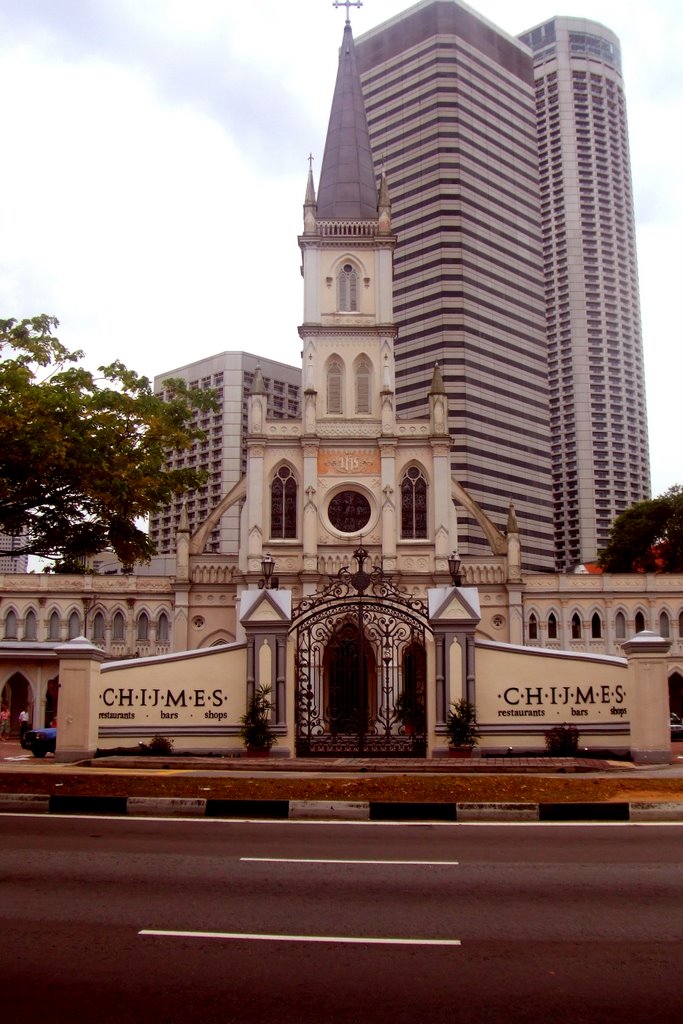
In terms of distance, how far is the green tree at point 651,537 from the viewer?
67.7 m

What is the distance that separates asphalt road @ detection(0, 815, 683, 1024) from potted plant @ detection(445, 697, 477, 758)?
11.0 metres

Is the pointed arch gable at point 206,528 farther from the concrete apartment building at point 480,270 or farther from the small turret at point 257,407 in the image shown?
the concrete apartment building at point 480,270

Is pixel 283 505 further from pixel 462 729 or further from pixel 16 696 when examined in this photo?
pixel 462 729

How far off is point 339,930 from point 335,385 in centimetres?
4212

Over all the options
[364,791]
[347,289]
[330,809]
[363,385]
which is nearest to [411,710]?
[364,791]

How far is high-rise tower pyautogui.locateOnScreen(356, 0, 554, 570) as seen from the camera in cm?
10019

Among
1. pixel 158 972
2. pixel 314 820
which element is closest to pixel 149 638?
pixel 314 820

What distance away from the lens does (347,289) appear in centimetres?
5025

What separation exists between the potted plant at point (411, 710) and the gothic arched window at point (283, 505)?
2307 cm

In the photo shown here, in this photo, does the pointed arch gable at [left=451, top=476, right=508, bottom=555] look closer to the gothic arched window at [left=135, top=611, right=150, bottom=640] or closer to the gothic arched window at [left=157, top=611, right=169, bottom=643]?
the gothic arched window at [left=157, top=611, right=169, bottom=643]

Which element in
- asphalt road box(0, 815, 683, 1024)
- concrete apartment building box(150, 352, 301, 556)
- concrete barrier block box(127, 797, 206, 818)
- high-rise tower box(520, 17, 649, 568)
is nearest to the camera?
asphalt road box(0, 815, 683, 1024)

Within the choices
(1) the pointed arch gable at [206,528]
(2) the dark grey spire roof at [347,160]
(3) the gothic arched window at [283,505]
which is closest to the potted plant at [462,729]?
(3) the gothic arched window at [283,505]

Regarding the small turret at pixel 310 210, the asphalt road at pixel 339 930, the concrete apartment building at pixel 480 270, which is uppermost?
the concrete apartment building at pixel 480 270

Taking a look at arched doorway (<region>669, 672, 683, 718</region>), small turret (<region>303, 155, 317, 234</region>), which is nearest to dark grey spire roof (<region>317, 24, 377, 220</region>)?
small turret (<region>303, 155, 317, 234</region>)
